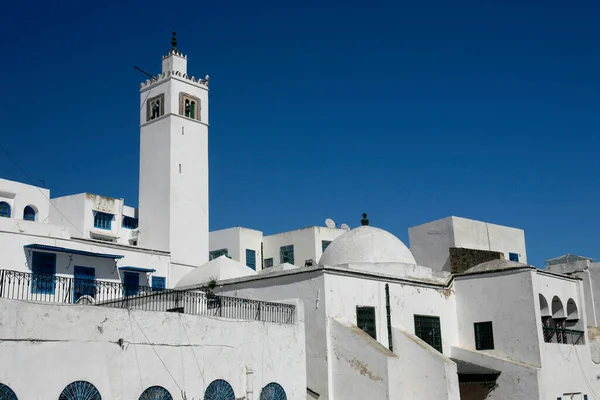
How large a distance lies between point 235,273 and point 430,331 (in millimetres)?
7176

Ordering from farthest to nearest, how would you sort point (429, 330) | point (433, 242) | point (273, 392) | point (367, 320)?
point (433, 242), point (429, 330), point (367, 320), point (273, 392)

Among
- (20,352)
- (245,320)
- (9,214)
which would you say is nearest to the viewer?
(20,352)

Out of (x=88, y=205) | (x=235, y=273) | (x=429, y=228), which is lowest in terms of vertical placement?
(x=235, y=273)

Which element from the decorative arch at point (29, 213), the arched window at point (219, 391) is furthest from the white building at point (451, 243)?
the decorative arch at point (29, 213)

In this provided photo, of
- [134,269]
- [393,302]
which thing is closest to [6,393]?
[393,302]

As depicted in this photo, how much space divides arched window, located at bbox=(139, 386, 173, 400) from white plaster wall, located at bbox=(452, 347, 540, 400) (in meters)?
11.5

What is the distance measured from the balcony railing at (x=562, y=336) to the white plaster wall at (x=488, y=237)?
5.84m

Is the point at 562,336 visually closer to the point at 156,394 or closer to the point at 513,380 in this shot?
the point at 513,380

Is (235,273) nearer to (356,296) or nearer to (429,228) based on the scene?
(356,296)

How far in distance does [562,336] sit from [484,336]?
3276 millimetres

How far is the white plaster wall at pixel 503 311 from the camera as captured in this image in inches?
883

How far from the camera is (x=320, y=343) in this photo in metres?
19.5

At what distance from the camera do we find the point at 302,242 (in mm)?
44125

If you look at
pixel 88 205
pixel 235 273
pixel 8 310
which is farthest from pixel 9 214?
pixel 8 310
